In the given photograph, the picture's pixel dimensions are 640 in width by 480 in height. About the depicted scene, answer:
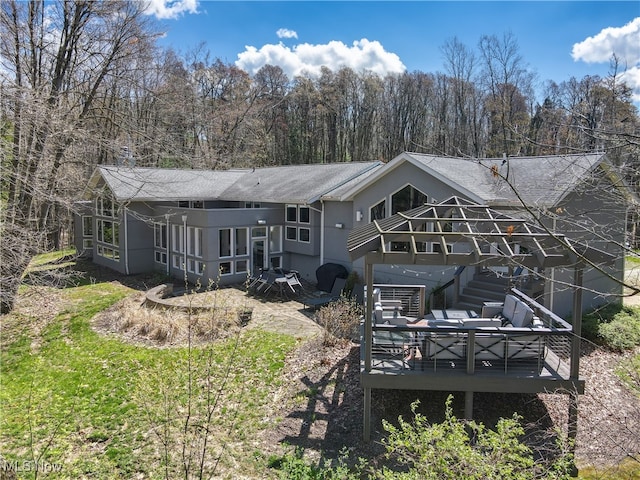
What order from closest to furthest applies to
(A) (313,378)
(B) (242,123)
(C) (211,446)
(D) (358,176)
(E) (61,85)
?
(C) (211,446), (A) (313,378), (E) (61,85), (D) (358,176), (B) (242,123)

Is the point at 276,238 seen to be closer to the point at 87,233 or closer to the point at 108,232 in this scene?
the point at 108,232

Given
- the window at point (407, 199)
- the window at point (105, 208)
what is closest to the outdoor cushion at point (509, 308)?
the window at point (407, 199)

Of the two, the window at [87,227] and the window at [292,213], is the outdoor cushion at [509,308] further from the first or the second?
the window at [87,227]

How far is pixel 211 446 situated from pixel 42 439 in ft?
10.1

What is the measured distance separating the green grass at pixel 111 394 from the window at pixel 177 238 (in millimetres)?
6267

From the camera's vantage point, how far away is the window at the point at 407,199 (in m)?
15.8

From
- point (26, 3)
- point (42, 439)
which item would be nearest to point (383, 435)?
point (42, 439)

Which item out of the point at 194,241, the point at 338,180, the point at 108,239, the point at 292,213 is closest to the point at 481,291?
the point at 338,180

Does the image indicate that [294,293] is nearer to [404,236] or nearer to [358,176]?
[358,176]

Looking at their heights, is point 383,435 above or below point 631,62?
below

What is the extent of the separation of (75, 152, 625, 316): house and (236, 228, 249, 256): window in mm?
44

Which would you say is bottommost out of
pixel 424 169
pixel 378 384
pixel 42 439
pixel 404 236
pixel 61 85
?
pixel 42 439

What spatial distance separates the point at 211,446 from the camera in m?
7.43

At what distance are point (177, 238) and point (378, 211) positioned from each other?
9.19 metres
